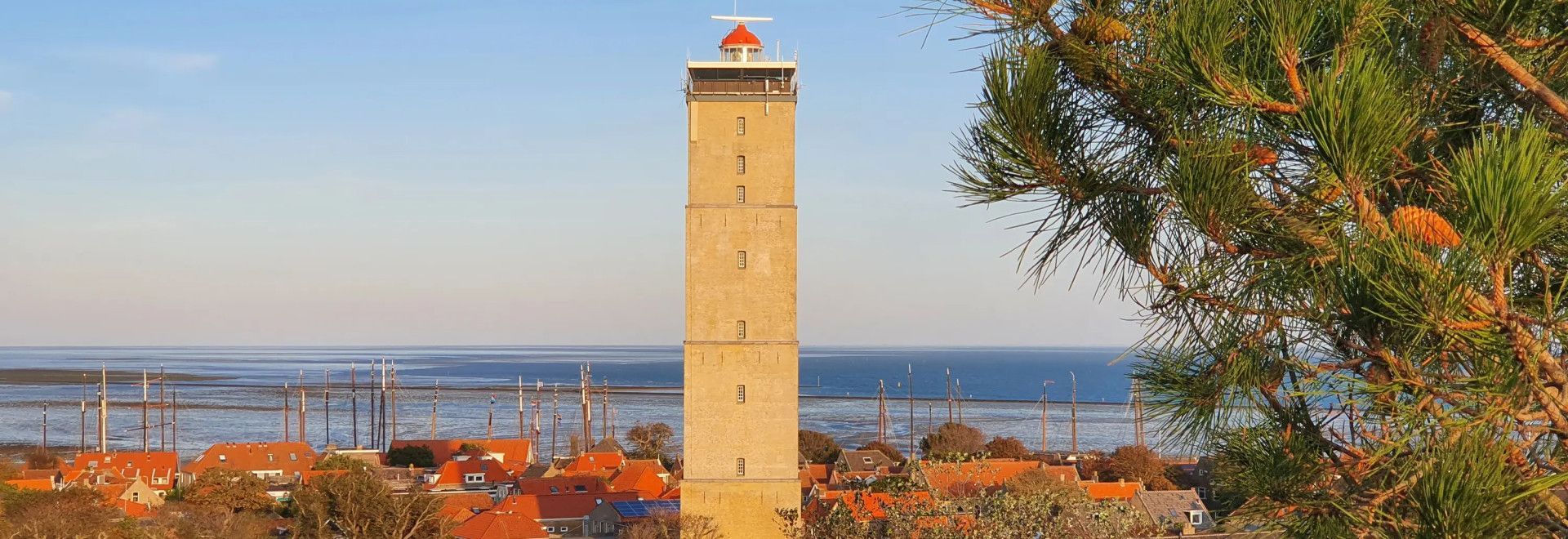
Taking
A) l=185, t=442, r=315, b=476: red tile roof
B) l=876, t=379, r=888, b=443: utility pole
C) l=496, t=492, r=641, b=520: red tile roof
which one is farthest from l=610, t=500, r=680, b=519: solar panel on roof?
l=876, t=379, r=888, b=443: utility pole

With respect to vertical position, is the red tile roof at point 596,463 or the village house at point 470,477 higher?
the red tile roof at point 596,463

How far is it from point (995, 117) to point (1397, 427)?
4.38ft

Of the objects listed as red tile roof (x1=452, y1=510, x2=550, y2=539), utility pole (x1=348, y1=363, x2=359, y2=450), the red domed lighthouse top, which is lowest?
utility pole (x1=348, y1=363, x2=359, y2=450)

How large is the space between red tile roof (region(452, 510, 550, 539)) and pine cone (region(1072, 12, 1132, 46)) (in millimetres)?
27822

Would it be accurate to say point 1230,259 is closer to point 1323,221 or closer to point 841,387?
point 1323,221

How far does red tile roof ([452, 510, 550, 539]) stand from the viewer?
99.6 feet

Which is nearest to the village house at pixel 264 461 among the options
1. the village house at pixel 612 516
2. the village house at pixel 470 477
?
the village house at pixel 470 477

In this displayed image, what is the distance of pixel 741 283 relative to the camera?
2772 centimetres

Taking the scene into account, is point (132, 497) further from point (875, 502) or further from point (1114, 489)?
point (1114, 489)

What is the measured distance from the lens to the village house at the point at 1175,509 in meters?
35.2

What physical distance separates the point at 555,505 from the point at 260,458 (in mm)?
19782

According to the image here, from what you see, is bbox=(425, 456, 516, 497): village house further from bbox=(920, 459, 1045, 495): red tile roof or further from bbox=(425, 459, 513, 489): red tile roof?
bbox=(920, 459, 1045, 495): red tile roof

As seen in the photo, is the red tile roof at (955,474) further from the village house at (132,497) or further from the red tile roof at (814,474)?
the village house at (132,497)

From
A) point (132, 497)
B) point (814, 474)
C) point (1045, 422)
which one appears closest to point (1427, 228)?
point (814, 474)
